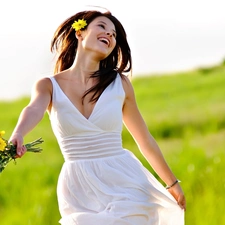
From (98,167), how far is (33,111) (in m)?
0.39

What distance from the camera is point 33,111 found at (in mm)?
3754

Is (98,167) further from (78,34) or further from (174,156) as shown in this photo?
(174,156)

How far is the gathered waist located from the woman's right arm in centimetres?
19

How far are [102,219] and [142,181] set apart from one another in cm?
28

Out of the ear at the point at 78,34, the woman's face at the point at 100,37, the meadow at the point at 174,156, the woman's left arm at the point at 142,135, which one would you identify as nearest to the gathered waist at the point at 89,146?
the woman's left arm at the point at 142,135

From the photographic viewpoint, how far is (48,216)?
289 inches

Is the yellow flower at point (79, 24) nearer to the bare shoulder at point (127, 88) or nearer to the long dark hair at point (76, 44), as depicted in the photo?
the long dark hair at point (76, 44)

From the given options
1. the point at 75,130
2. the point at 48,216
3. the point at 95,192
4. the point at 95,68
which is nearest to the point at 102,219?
the point at 95,192

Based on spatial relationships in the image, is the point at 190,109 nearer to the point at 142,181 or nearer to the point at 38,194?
the point at 38,194

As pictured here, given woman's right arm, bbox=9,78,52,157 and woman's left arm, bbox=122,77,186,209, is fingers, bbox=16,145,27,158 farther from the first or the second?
woman's left arm, bbox=122,77,186,209

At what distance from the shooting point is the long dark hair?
409 centimetres

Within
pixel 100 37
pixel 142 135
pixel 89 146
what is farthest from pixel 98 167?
pixel 100 37

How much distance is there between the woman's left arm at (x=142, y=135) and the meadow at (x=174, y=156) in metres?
2.83

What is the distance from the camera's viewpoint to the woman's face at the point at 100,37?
3957 mm
